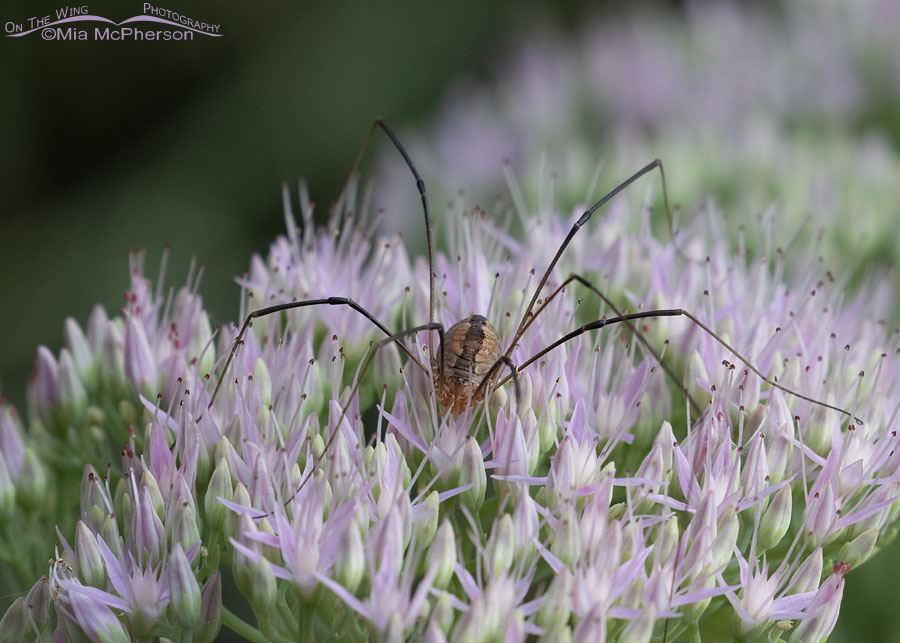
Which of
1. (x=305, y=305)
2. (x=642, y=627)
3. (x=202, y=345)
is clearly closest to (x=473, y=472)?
(x=642, y=627)

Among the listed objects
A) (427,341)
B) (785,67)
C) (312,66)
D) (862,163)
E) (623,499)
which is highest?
(312,66)

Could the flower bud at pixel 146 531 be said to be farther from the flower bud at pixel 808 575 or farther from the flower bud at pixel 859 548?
the flower bud at pixel 859 548

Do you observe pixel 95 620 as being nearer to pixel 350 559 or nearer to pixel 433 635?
pixel 350 559

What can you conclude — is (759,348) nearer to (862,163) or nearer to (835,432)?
(835,432)

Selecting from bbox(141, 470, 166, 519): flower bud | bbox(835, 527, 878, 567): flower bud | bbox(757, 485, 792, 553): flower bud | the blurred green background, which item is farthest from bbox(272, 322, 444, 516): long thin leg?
the blurred green background

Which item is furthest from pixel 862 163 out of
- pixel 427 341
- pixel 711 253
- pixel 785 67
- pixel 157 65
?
pixel 157 65

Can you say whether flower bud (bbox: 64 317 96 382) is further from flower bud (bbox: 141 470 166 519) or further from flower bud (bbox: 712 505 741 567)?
flower bud (bbox: 712 505 741 567)

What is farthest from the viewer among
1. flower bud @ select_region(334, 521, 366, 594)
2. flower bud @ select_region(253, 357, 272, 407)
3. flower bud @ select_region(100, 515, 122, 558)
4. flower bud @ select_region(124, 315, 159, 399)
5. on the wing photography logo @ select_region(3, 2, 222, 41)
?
on the wing photography logo @ select_region(3, 2, 222, 41)
